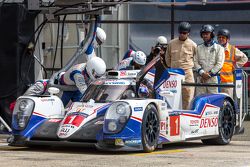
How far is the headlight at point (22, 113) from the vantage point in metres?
13.0

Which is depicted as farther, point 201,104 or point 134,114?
point 201,104

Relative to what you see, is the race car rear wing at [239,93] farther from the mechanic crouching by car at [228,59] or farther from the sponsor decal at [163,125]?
the sponsor decal at [163,125]

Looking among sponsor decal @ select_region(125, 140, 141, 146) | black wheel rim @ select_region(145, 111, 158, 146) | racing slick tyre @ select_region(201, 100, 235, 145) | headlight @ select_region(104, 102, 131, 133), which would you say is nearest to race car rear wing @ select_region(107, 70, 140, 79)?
black wheel rim @ select_region(145, 111, 158, 146)

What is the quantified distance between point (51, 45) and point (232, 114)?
622 centimetres

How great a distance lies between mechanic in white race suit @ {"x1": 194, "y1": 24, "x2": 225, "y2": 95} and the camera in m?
15.5

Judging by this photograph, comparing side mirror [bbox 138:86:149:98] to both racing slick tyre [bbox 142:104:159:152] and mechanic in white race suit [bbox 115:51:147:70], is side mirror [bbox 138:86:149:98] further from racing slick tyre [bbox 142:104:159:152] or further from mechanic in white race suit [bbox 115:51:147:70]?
mechanic in white race suit [bbox 115:51:147:70]

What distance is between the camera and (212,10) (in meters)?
20.7

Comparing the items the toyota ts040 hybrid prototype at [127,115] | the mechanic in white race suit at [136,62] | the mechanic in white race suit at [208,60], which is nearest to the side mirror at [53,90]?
the toyota ts040 hybrid prototype at [127,115]

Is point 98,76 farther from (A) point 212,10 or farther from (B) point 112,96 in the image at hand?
(A) point 212,10

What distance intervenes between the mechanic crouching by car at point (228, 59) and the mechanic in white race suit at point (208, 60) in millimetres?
315

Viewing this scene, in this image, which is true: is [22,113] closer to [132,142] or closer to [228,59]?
[132,142]

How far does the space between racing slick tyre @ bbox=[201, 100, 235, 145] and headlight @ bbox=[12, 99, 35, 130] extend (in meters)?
3.30

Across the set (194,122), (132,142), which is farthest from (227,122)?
(132,142)

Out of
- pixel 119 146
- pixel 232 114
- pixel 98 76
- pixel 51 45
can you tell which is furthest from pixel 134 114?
pixel 51 45
